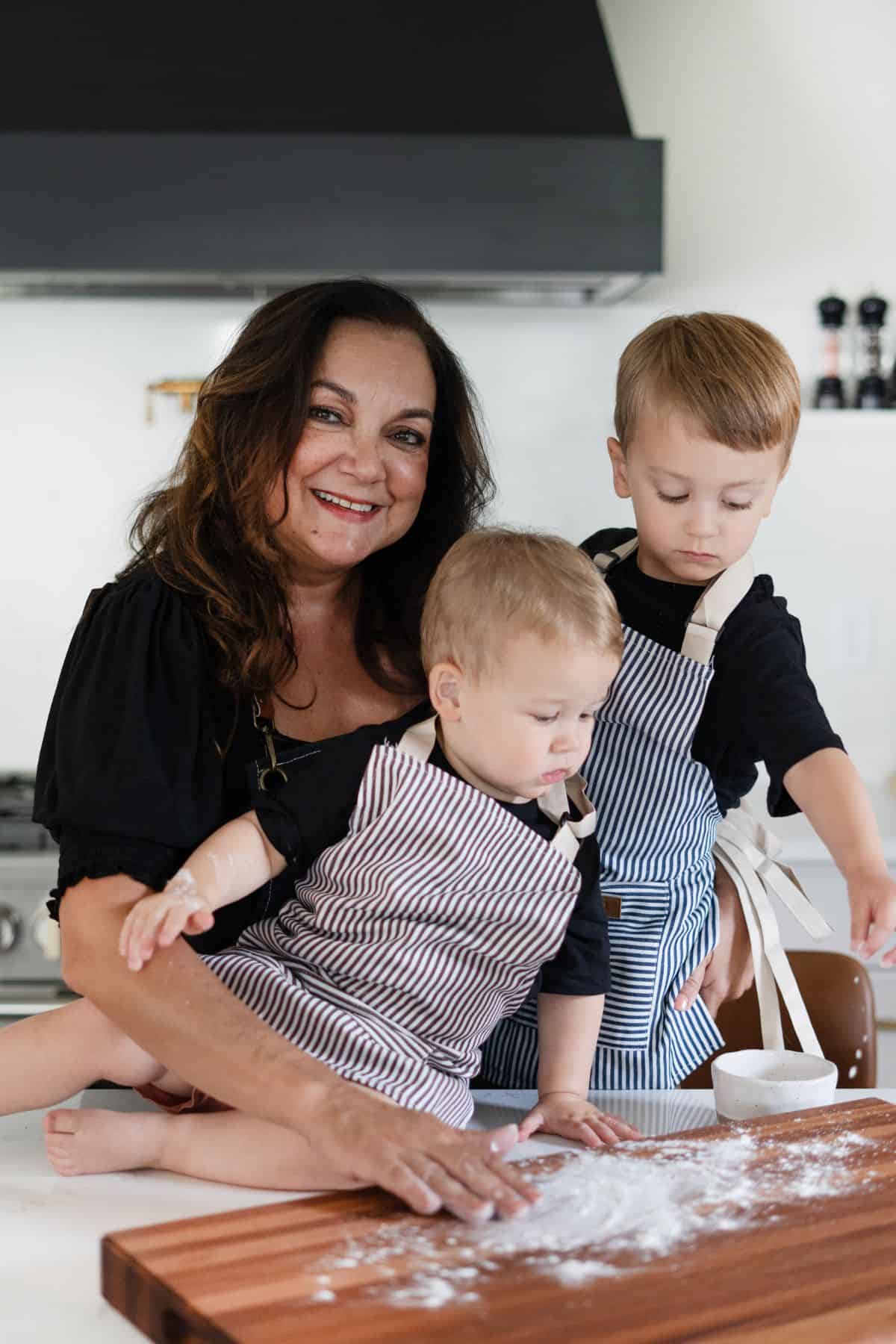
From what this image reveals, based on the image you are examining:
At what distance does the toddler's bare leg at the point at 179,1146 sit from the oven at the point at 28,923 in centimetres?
151

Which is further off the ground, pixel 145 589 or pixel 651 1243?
pixel 145 589

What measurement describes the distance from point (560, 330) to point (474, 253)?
27.6 inches

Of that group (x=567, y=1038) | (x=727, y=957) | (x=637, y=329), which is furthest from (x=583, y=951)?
(x=637, y=329)

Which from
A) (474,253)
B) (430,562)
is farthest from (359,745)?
(474,253)

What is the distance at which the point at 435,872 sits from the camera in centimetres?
114

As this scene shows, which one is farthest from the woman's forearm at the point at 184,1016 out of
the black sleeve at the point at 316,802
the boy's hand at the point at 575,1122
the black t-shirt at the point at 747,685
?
the black t-shirt at the point at 747,685

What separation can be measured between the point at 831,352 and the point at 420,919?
2.23 m

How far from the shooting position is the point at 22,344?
300cm

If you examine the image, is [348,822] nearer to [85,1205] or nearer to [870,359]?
[85,1205]

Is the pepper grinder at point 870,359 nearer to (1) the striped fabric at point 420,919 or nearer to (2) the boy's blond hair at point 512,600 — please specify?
(2) the boy's blond hair at point 512,600

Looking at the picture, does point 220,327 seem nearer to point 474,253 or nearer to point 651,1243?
point 474,253

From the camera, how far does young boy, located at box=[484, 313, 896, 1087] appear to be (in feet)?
4.07

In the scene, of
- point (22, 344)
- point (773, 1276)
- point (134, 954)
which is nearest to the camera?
point (773, 1276)

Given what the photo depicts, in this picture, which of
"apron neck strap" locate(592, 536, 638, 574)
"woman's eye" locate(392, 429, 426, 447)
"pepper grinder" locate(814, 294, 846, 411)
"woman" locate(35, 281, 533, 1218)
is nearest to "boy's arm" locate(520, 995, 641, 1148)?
"woman" locate(35, 281, 533, 1218)
